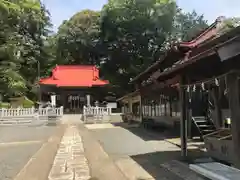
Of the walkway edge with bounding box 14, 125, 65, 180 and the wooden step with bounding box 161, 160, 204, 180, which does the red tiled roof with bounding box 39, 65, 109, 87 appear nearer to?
the walkway edge with bounding box 14, 125, 65, 180

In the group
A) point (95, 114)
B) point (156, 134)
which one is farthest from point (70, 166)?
point (95, 114)

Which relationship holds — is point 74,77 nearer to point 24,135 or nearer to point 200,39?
point 24,135

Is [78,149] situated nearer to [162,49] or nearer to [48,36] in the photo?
[162,49]

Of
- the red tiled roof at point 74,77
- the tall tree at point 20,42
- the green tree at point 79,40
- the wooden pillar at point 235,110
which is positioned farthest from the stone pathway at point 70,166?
the green tree at point 79,40

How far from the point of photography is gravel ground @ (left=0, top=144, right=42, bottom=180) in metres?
8.03

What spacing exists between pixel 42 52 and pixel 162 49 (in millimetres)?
15940

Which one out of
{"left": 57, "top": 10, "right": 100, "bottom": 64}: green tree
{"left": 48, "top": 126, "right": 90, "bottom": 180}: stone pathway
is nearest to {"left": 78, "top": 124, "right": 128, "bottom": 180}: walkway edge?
{"left": 48, "top": 126, "right": 90, "bottom": 180}: stone pathway

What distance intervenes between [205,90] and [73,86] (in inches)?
953

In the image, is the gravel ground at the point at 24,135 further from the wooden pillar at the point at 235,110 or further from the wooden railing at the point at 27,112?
the wooden pillar at the point at 235,110

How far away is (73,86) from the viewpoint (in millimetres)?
37062

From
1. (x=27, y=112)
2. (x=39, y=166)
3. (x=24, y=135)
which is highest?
(x=27, y=112)

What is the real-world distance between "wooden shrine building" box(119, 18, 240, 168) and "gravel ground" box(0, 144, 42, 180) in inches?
184

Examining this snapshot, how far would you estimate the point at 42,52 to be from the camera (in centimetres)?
4309

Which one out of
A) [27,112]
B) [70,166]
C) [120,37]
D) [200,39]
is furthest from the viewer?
[120,37]
